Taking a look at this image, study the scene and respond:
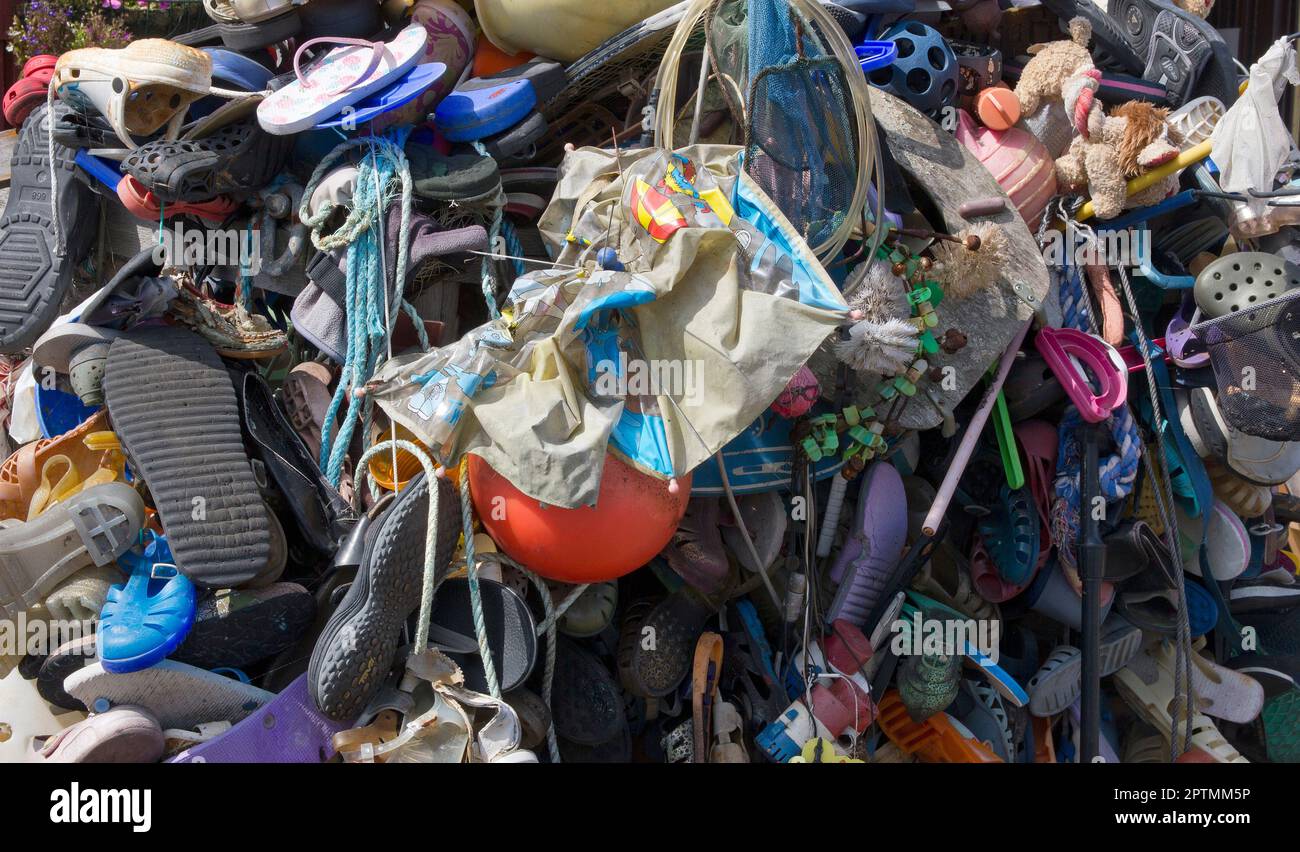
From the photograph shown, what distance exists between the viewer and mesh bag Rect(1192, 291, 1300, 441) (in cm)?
359

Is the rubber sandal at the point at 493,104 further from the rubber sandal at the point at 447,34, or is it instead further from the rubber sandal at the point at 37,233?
the rubber sandal at the point at 37,233

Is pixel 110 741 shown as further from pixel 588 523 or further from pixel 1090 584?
pixel 1090 584

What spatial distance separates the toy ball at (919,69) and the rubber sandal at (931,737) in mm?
1838

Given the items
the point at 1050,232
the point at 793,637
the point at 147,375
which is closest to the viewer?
the point at 147,375

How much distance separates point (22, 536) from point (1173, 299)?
11.4ft

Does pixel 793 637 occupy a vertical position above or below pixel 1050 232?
below

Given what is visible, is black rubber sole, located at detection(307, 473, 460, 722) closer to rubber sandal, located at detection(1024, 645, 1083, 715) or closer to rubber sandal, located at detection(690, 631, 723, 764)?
rubber sandal, located at detection(690, 631, 723, 764)

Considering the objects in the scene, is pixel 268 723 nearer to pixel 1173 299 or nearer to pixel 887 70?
pixel 887 70

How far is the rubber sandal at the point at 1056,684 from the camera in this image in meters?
3.91

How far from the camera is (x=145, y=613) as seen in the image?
10.2ft

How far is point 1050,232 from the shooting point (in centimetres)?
396

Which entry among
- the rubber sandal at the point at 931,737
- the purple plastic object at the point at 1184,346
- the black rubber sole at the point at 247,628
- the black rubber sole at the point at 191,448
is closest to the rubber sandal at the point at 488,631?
the black rubber sole at the point at 247,628

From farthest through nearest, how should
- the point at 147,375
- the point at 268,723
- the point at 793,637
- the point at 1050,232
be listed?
the point at 1050,232
the point at 793,637
the point at 147,375
the point at 268,723

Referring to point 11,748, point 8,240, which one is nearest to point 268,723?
point 11,748
